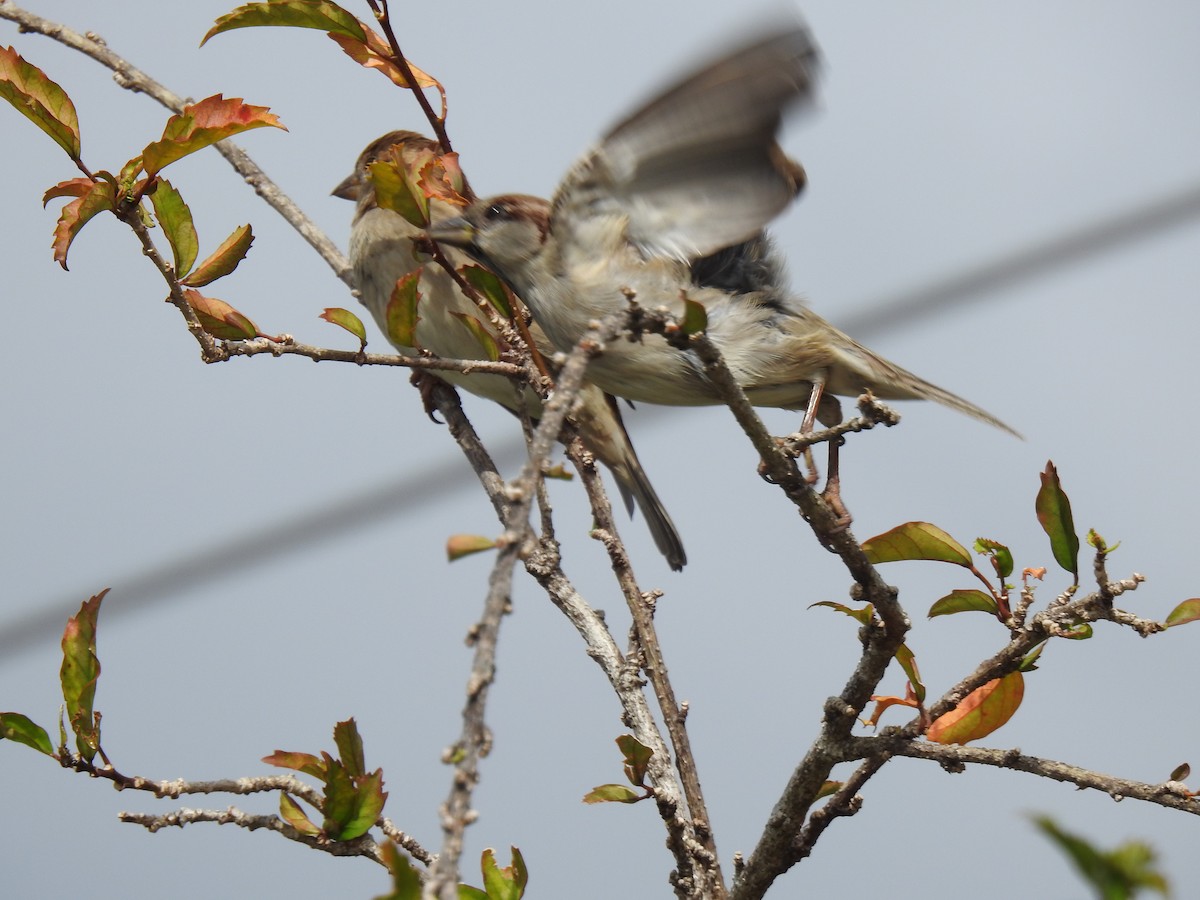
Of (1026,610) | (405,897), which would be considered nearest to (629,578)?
(1026,610)

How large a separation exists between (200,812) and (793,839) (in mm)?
516

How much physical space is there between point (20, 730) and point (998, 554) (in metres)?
0.87

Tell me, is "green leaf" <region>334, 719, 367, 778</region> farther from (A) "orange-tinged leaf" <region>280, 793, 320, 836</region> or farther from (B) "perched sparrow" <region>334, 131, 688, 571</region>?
(B) "perched sparrow" <region>334, 131, 688, 571</region>

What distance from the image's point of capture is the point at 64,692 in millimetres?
1107

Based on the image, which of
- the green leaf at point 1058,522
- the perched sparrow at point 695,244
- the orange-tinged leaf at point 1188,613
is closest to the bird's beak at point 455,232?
the perched sparrow at point 695,244

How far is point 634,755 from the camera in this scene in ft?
3.67

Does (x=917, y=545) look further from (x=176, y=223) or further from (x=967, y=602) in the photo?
(x=176, y=223)

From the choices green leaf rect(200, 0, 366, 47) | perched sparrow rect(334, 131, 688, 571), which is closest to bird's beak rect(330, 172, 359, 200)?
perched sparrow rect(334, 131, 688, 571)

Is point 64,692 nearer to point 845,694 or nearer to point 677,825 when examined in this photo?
point 677,825

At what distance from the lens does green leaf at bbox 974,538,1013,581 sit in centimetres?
111

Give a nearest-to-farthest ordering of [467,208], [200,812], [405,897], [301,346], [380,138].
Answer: [405,897], [200,812], [301,346], [467,208], [380,138]

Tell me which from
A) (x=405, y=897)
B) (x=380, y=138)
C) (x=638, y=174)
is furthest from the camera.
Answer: (x=380, y=138)

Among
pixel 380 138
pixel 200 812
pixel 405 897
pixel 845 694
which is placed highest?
pixel 380 138

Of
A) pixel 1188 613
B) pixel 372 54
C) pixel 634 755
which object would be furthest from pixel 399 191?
pixel 1188 613
